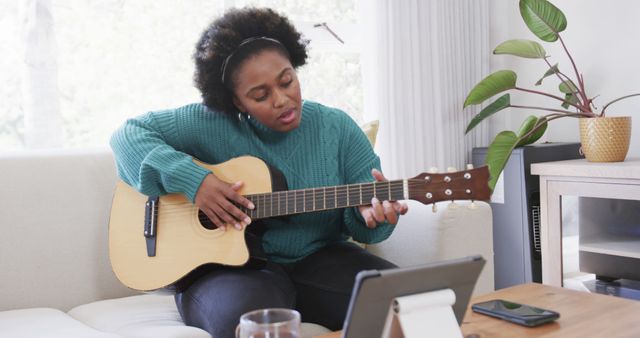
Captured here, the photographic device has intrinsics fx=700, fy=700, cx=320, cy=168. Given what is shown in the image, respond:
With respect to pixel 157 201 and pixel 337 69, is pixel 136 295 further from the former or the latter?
pixel 337 69

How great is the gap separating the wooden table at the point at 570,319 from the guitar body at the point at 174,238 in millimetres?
481

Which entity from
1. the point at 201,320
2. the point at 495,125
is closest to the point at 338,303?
the point at 201,320

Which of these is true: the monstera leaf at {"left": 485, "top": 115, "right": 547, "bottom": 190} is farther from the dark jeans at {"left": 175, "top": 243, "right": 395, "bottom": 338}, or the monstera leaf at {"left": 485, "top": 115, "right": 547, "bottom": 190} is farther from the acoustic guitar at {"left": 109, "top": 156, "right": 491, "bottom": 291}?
the acoustic guitar at {"left": 109, "top": 156, "right": 491, "bottom": 291}

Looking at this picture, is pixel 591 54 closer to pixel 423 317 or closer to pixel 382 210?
pixel 382 210

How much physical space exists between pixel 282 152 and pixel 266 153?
0.04 metres

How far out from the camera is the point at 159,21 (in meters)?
2.45

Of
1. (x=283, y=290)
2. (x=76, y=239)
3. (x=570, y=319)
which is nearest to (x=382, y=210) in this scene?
(x=283, y=290)

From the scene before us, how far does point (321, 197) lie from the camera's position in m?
1.56

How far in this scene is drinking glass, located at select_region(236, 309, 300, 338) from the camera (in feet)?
2.58

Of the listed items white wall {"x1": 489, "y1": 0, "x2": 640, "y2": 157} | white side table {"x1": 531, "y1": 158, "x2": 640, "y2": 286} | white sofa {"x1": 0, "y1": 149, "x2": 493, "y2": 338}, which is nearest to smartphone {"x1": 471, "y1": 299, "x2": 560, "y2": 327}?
white sofa {"x1": 0, "y1": 149, "x2": 493, "y2": 338}

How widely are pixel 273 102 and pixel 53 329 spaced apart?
2.32 ft

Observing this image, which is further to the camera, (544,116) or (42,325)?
(544,116)

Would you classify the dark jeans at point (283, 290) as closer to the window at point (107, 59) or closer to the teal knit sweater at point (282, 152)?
the teal knit sweater at point (282, 152)

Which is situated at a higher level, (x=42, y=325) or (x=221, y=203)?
(x=221, y=203)
